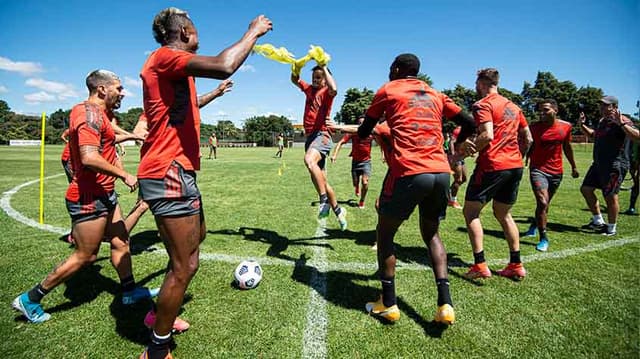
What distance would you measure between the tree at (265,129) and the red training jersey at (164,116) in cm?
8643

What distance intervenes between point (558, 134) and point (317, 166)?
4376mm

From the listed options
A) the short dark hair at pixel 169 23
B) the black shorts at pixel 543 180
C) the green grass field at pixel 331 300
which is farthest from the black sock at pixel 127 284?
Result: the black shorts at pixel 543 180

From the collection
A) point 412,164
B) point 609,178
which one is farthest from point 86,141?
point 609,178

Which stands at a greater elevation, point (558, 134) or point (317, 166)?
point (558, 134)

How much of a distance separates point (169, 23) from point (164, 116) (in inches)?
27.7

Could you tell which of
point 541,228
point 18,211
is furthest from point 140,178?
point 18,211

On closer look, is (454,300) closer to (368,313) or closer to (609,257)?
(368,313)

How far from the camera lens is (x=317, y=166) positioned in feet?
17.6

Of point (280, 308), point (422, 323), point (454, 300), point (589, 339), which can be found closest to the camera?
point (589, 339)

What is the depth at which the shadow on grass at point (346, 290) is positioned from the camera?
3247mm

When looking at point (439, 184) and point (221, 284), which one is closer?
point (439, 184)

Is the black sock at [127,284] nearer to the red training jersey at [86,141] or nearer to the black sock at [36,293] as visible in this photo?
the black sock at [36,293]

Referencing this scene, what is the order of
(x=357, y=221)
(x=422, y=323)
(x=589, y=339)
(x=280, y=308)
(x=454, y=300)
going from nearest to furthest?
(x=589, y=339) → (x=422, y=323) → (x=280, y=308) → (x=454, y=300) → (x=357, y=221)

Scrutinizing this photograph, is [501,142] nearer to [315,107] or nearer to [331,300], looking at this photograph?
[315,107]
